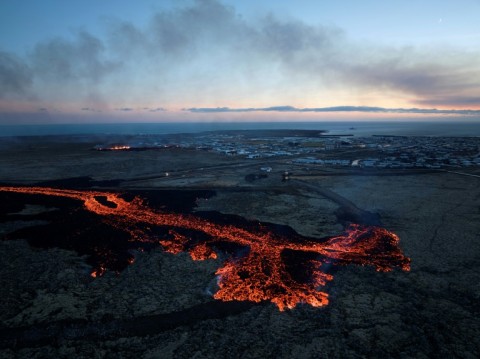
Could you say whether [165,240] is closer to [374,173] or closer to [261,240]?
[261,240]

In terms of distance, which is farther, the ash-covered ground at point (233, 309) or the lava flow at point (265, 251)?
the lava flow at point (265, 251)

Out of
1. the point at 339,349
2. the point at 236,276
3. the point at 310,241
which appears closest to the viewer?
the point at 339,349

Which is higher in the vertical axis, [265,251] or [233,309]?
[265,251]

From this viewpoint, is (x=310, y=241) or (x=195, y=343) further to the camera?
(x=310, y=241)

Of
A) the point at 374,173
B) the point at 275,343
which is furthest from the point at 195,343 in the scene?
the point at 374,173

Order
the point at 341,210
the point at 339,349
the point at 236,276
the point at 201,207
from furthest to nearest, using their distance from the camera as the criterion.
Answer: the point at 201,207
the point at 341,210
the point at 236,276
the point at 339,349

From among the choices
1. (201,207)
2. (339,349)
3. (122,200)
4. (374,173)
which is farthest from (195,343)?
(374,173)

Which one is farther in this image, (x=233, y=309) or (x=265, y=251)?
(x=265, y=251)

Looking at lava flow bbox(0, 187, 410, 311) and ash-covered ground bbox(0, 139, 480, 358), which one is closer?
Answer: ash-covered ground bbox(0, 139, 480, 358)
